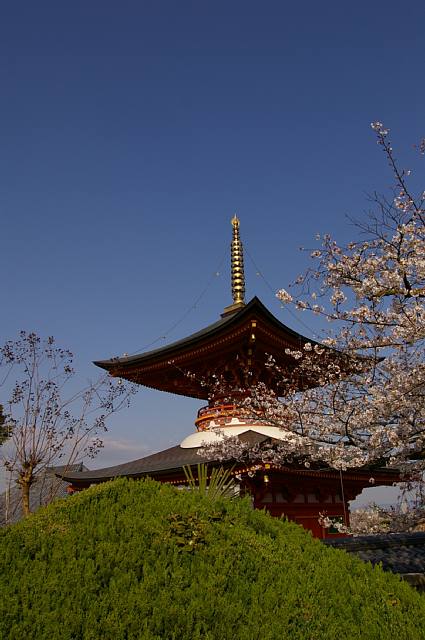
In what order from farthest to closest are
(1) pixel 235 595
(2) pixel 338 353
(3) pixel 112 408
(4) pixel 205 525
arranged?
(3) pixel 112 408 → (2) pixel 338 353 → (4) pixel 205 525 → (1) pixel 235 595

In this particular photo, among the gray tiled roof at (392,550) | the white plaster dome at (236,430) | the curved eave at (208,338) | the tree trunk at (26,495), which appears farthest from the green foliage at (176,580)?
the white plaster dome at (236,430)

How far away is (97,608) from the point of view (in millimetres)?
2982

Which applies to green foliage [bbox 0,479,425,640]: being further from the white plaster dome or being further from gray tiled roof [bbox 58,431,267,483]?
the white plaster dome

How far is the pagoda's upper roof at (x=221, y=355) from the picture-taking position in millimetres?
14852

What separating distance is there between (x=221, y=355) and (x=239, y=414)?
1.88 m

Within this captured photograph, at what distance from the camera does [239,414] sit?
16.0 meters

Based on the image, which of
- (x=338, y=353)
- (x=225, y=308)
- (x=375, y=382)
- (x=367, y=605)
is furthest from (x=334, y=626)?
(x=225, y=308)

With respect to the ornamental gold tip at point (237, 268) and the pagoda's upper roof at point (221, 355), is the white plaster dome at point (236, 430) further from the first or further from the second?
the ornamental gold tip at point (237, 268)

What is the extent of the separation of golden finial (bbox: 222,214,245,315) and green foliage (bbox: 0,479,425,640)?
1619 centimetres

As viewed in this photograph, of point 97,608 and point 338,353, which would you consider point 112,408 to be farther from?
point 97,608

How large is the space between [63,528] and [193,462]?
11.3 metres

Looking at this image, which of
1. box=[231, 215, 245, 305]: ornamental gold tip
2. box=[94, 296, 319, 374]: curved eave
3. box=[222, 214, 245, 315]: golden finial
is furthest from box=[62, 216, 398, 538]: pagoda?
box=[231, 215, 245, 305]: ornamental gold tip

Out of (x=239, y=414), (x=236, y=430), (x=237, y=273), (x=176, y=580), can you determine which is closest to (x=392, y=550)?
(x=236, y=430)

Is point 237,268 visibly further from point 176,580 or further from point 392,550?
point 176,580
